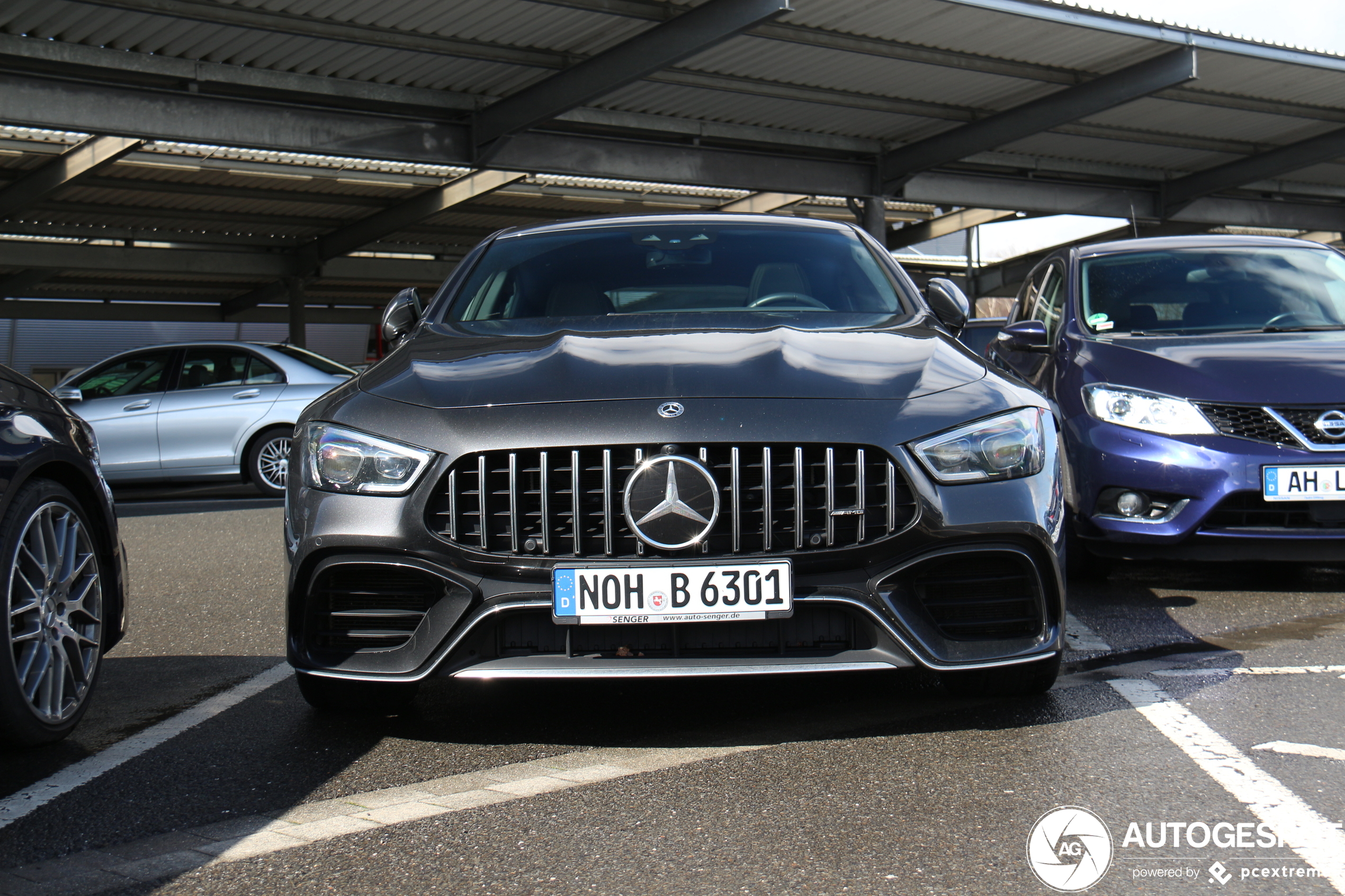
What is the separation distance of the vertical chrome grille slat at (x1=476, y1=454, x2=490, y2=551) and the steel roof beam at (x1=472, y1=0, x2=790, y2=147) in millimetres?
10682

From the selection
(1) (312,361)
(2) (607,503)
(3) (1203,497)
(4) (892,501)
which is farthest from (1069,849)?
(1) (312,361)

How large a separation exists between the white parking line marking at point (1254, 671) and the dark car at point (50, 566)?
9.93ft

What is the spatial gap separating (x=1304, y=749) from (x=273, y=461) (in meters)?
9.75

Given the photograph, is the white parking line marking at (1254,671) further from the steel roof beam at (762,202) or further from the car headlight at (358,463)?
the steel roof beam at (762,202)

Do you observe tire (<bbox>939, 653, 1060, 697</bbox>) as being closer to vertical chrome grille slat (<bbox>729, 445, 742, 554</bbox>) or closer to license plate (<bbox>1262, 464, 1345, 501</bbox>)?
vertical chrome grille slat (<bbox>729, 445, 742, 554</bbox>)

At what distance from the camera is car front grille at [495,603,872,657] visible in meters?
3.18

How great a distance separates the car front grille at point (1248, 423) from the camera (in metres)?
5.23

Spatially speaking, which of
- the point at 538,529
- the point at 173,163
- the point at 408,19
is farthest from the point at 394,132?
the point at 538,529

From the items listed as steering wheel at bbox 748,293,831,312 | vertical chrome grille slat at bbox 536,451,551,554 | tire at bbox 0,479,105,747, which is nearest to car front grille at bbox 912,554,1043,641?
vertical chrome grille slat at bbox 536,451,551,554

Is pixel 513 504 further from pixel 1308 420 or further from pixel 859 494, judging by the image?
pixel 1308 420

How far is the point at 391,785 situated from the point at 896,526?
1.30m

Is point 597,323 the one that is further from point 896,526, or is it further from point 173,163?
point 173,163

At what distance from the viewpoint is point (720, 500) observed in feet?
10.3

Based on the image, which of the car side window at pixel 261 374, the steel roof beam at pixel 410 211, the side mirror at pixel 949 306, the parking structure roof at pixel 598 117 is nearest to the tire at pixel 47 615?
the side mirror at pixel 949 306
